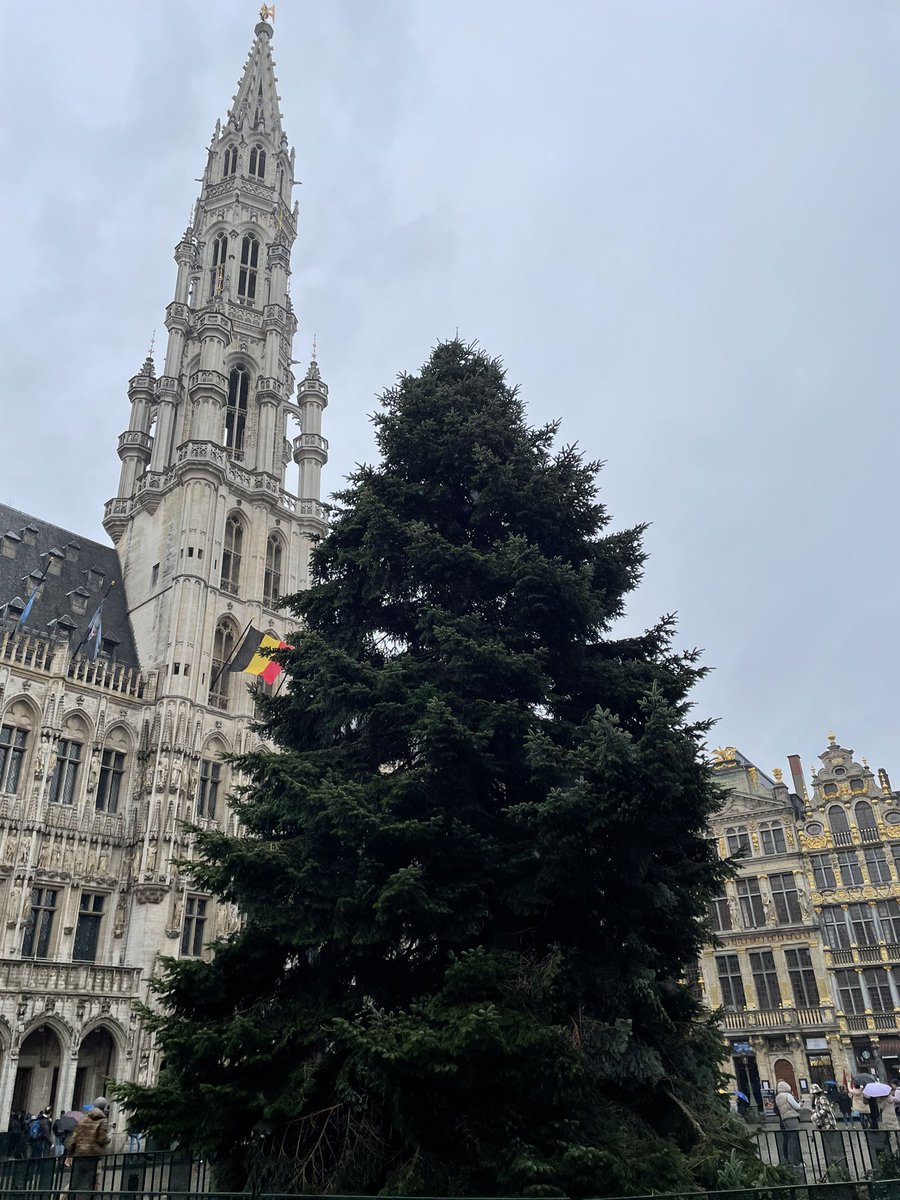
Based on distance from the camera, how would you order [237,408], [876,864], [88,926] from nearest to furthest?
[88,926], [876,864], [237,408]

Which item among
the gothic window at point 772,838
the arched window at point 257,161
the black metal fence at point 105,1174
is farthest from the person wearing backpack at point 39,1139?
the arched window at point 257,161

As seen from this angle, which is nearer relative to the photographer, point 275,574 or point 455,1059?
point 455,1059

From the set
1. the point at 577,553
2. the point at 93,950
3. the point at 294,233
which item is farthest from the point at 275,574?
the point at 577,553

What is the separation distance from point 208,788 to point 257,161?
41250 millimetres

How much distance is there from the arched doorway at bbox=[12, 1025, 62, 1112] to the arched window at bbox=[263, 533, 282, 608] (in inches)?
758

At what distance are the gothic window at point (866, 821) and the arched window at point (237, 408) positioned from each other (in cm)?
3327

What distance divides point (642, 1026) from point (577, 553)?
6899mm

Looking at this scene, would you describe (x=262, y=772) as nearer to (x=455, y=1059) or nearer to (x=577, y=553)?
(x=455, y=1059)

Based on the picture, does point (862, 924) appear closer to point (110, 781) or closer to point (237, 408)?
point (110, 781)

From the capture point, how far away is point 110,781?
110 feet

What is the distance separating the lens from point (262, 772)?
1290 cm

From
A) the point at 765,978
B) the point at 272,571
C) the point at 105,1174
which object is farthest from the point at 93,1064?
the point at 765,978

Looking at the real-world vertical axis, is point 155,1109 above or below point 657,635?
below

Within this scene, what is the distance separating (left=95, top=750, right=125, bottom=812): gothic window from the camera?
109 ft
